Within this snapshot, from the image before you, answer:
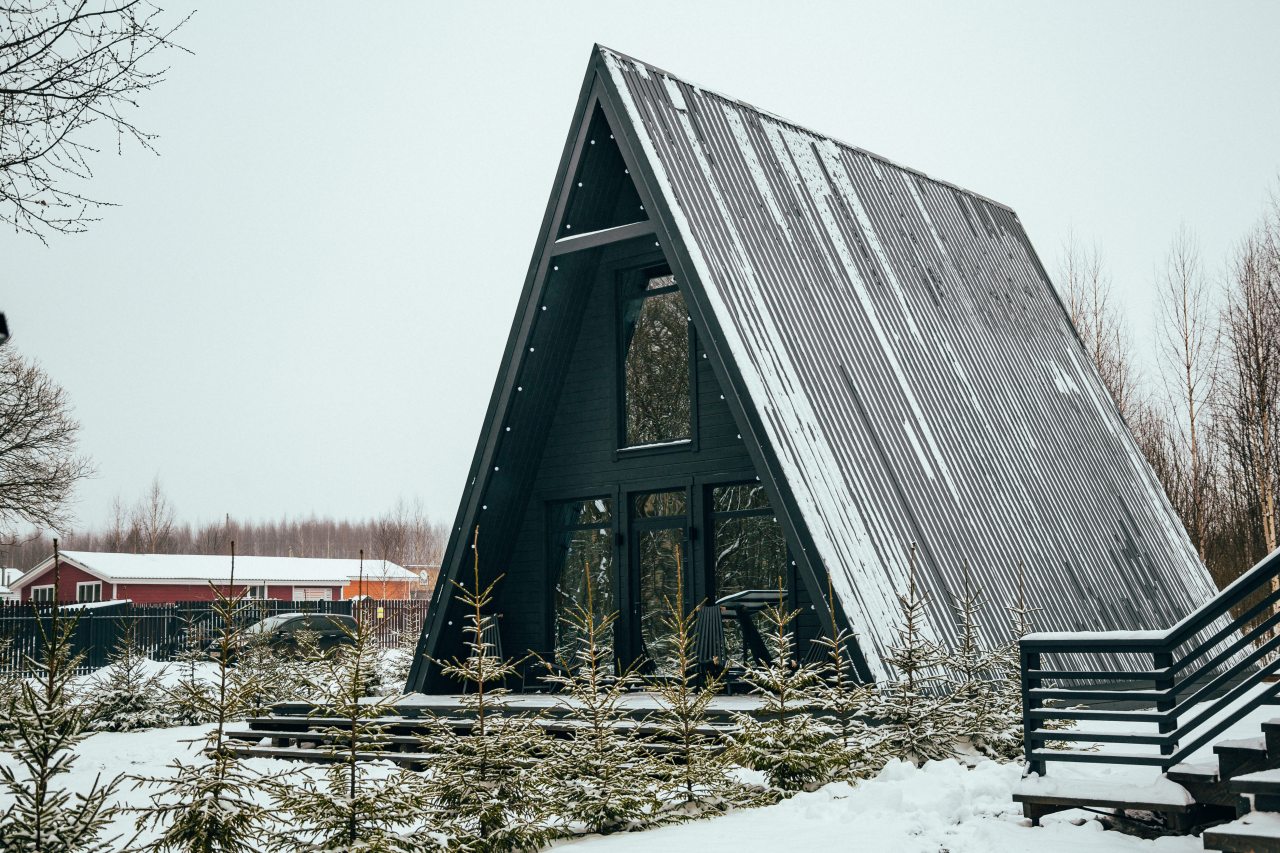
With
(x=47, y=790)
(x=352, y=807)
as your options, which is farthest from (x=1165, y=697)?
(x=47, y=790)

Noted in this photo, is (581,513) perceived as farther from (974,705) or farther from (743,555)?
(974,705)

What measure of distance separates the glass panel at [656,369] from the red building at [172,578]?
91.6 ft

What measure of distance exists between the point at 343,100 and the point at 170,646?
117 m

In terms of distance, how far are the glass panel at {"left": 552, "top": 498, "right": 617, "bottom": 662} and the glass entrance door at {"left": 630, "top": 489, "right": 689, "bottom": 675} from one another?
1.33 feet

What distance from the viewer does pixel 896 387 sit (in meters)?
14.2

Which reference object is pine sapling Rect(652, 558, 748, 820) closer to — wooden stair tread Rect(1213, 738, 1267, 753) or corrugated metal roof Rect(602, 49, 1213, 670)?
corrugated metal roof Rect(602, 49, 1213, 670)

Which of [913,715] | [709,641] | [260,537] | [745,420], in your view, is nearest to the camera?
[913,715]

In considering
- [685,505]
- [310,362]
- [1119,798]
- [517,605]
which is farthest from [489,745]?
[310,362]

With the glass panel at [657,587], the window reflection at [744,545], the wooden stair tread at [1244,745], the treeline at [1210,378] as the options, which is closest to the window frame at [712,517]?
the window reflection at [744,545]

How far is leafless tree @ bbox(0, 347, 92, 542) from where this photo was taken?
3025 centimetres

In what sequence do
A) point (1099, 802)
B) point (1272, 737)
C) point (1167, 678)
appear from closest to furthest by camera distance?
1. point (1272, 737)
2. point (1099, 802)
3. point (1167, 678)

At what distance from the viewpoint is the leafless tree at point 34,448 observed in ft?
99.2

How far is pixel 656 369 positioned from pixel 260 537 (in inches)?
4283

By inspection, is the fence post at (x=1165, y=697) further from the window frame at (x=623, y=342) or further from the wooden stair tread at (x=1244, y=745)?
the window frame at (x=623, y=342)
